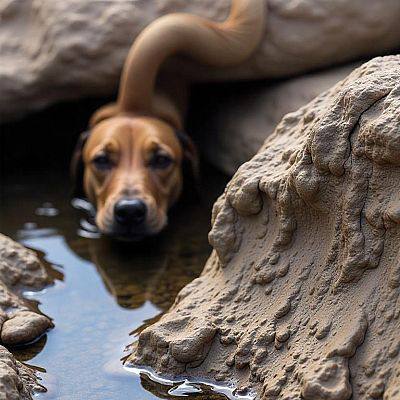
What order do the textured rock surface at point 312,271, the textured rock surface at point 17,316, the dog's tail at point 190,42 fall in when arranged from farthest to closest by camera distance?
the dog's tail at point 190,42
the textured rock surface at point 17,316
the textured rock surface at point 312,271

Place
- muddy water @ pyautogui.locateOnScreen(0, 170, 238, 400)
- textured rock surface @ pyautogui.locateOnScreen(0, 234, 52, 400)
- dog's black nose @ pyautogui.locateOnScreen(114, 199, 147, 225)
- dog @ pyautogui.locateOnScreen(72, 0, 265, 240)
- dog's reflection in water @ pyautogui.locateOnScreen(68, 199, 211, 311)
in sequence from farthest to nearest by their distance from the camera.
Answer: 1. dog @ pyautogui.locateOnScreen(72, 0, 265, 240)
2. dog's black nose @ pyautogui.locateOnScreen(114, 199, 147, 225)
3. dog's reflection in water @ pyautogui.locateOnScreen(68, 199, 211, 311)
4. muddy water @ pyautogui.locateOnScreen(0, 170, 238, 400)
5. textured rock surface @ pyautogui.locateOnScreen(0, 234, 52, 400)

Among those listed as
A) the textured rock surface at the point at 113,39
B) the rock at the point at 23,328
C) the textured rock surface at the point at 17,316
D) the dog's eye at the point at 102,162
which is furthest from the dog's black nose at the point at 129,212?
the rock at the point at 23,328

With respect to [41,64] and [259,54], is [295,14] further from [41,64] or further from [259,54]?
[41,64]

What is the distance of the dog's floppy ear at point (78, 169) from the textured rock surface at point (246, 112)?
639 mm

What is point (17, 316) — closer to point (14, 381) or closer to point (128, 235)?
point (14, 381)

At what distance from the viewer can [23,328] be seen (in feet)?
10.2

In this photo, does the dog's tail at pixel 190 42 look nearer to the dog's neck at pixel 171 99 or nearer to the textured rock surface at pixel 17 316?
the dog's neck at pixel 171 99

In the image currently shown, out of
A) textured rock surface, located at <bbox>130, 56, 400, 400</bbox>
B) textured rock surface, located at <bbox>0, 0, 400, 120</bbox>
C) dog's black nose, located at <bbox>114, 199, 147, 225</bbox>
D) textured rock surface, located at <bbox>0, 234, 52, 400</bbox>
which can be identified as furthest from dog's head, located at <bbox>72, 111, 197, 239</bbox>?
textured rock surface, located at <bbox>130, 56, 400, 400</bbox>

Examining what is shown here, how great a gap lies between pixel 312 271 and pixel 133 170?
→ 1.88 meters

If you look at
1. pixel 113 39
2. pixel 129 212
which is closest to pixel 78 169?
pixel 113 39

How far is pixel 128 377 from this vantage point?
9.34 ft

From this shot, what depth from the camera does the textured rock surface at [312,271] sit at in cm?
240

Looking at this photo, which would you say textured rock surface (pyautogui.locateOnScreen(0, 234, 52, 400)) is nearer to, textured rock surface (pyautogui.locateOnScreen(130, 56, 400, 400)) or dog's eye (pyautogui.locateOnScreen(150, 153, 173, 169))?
textured rock surface (pyautogui.locateOnScreen(130, 56, 400, 400))

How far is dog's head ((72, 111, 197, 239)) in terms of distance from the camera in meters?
4.26
